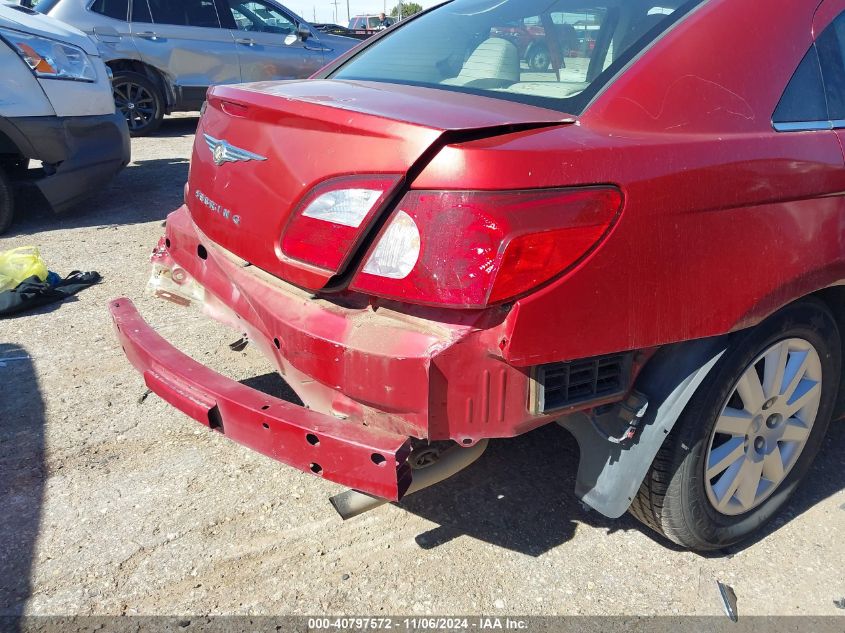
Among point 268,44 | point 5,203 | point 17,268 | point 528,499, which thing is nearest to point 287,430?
point 528,499

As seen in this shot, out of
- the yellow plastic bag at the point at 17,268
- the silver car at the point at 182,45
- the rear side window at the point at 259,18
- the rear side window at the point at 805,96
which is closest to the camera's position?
the rear side window at the point at 805,96

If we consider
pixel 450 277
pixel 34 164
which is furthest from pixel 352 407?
pixel 34 164

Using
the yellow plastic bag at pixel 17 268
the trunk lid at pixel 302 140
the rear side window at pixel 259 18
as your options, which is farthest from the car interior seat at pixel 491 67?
the rear side window at pixel 259 18

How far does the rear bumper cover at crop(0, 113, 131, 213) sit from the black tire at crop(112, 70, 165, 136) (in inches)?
140

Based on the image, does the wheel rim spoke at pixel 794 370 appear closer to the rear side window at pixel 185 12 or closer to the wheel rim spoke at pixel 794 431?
the wheel rim spoke at pixel 794 431

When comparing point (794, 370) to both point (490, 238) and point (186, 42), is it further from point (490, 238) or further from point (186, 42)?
point (186, 42)

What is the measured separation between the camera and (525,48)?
237 cm

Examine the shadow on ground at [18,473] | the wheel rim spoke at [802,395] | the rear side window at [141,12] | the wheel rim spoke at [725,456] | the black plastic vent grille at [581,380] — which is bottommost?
the shadow on ground at [18,473]

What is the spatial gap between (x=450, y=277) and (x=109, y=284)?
3.49 meters

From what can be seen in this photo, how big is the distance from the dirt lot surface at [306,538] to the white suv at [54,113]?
259cm

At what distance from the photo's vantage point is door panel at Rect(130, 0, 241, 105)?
9039 mm

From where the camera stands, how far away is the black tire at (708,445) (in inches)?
80.9

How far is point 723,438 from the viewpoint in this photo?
88.5 inches

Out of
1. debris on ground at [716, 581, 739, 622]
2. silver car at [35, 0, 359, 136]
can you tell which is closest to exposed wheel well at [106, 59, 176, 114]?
silver car at [35, 0, 359, 136]
